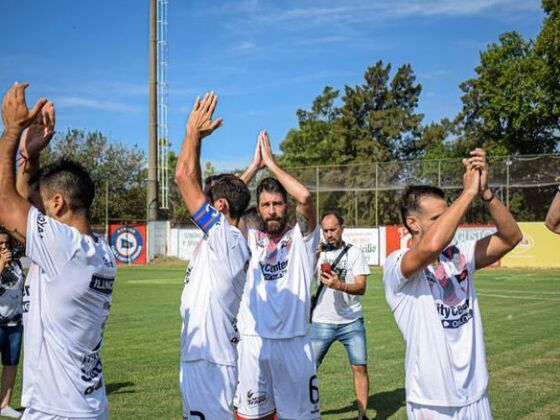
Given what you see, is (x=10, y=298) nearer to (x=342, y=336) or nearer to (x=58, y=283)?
(x=342, y=336)

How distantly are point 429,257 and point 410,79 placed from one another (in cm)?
6755

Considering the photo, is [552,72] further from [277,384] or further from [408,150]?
[277,384]

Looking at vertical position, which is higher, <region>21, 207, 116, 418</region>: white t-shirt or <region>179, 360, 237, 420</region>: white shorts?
<region>21, 207, 116, 418</region>: white t-shirt

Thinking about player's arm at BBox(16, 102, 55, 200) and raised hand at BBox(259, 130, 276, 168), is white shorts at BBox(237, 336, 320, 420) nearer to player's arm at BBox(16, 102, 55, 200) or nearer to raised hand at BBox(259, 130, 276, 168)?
raised hand at BBox(259, 130, 276, 168)

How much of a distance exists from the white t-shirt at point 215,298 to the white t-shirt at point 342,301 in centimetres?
389

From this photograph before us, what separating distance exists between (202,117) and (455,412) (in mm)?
2499

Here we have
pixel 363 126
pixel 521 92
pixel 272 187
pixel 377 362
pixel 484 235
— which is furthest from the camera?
pixel 363 126

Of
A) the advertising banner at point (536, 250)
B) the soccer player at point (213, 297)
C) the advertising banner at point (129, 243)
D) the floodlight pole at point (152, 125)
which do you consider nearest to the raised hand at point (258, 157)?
the soccer player at point (213, 297)

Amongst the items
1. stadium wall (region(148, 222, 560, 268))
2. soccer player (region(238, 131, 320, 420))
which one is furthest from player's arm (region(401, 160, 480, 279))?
stadium wall (region(148, 222, 560, 268))

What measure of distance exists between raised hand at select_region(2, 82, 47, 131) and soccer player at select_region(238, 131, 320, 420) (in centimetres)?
265

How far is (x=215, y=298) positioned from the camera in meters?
5.06

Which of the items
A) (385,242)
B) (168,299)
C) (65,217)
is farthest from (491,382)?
(385,242)

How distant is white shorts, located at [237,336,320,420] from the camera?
6.19 m

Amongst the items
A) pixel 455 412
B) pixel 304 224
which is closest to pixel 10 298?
pixel 304 224
